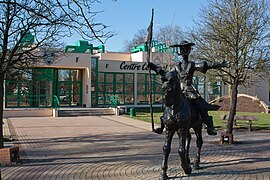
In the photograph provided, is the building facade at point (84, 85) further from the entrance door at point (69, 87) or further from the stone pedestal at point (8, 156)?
the stone pedestal at point (8, 156)

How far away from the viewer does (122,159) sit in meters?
8.58

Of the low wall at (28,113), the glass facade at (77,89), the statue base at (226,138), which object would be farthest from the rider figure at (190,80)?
the glass facade at (77,89)

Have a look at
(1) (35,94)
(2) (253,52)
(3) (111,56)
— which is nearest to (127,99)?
(3) (111,56)

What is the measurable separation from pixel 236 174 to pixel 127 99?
26620 mm

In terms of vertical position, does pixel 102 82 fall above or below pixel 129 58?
below

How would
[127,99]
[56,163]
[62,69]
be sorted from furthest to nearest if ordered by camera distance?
1. [127,99]
2. [62,69]
3. [56,163]

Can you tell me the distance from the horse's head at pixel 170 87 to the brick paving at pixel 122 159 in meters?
1.72

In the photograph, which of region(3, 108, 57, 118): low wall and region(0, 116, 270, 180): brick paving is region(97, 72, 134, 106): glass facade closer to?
region(3, 108, 57, 118): low wall

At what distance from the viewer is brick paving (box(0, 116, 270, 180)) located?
6.90m

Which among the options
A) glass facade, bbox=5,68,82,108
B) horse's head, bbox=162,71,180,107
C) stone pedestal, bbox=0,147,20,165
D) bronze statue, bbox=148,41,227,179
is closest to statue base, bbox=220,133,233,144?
bronze statue, bbox=148,41,227,179

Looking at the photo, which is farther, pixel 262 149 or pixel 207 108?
pixel 262 149

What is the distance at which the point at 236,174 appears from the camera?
6879 mm

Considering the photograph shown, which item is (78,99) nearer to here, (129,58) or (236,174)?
(129,58)

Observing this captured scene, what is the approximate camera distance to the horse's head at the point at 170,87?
18.9 feet
